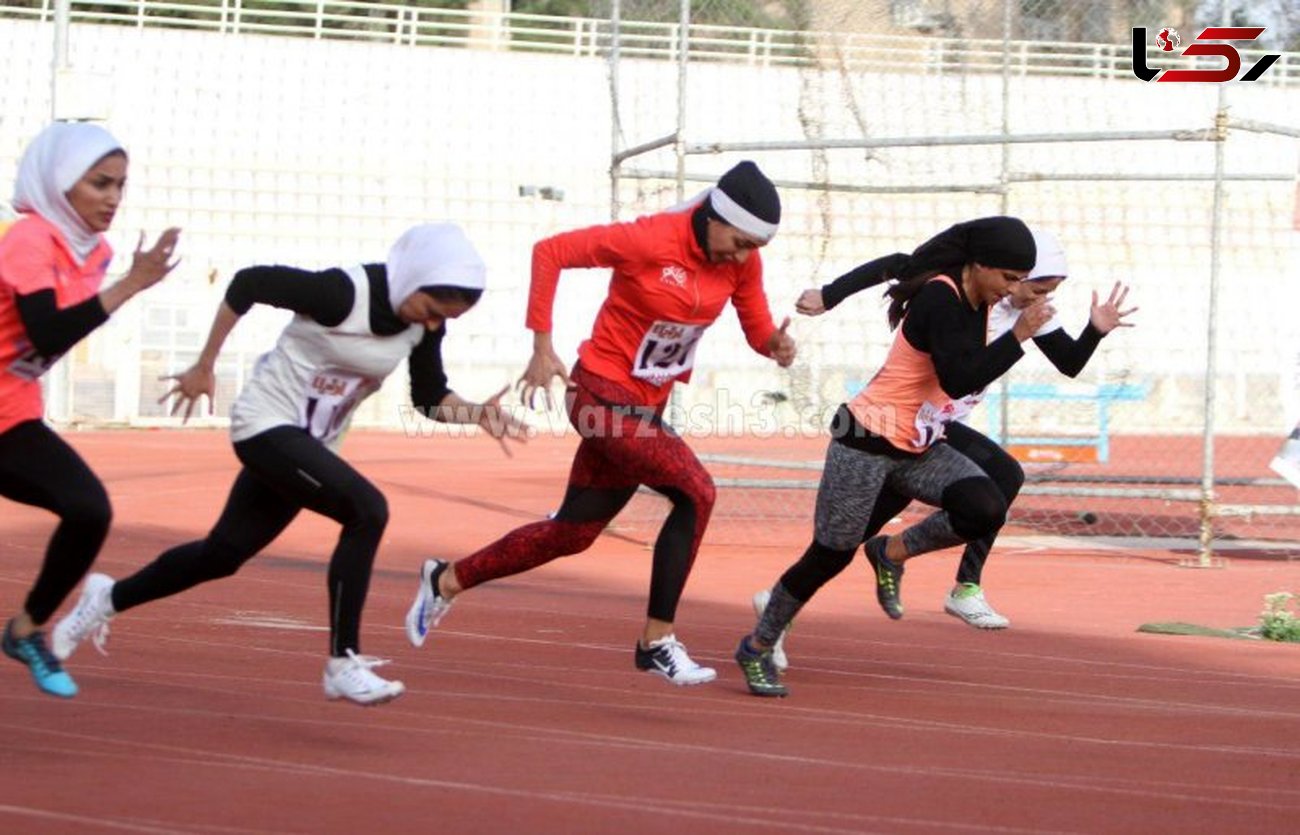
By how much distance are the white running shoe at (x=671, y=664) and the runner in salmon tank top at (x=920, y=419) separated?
0.85 ft

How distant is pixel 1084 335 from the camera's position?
8.71m

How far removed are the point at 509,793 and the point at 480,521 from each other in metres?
10.8

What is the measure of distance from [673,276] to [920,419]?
1.17m

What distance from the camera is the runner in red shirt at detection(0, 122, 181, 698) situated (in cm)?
611

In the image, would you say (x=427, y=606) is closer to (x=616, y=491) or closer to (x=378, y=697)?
(x=616, y=491)

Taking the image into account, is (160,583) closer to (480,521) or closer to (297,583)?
(297,583)

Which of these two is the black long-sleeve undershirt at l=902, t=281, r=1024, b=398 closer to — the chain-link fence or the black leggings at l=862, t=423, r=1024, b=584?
the black leggings at l=862, t=423, r=1024, b=584

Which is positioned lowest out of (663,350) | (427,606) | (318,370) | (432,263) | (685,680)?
(685,680)

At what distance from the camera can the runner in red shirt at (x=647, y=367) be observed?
770 centimetres

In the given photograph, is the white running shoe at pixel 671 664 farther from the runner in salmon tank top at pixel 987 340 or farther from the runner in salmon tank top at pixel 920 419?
the runner in salmon tank top at pixel 987 340

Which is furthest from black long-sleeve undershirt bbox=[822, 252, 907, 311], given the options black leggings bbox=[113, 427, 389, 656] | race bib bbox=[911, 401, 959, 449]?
black leggings bbox=[113, 427, 389, 656]

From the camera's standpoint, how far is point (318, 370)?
664 cm

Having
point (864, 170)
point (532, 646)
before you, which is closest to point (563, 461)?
point (864, 170)

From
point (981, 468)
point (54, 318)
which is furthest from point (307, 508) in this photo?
point (981, 468)
